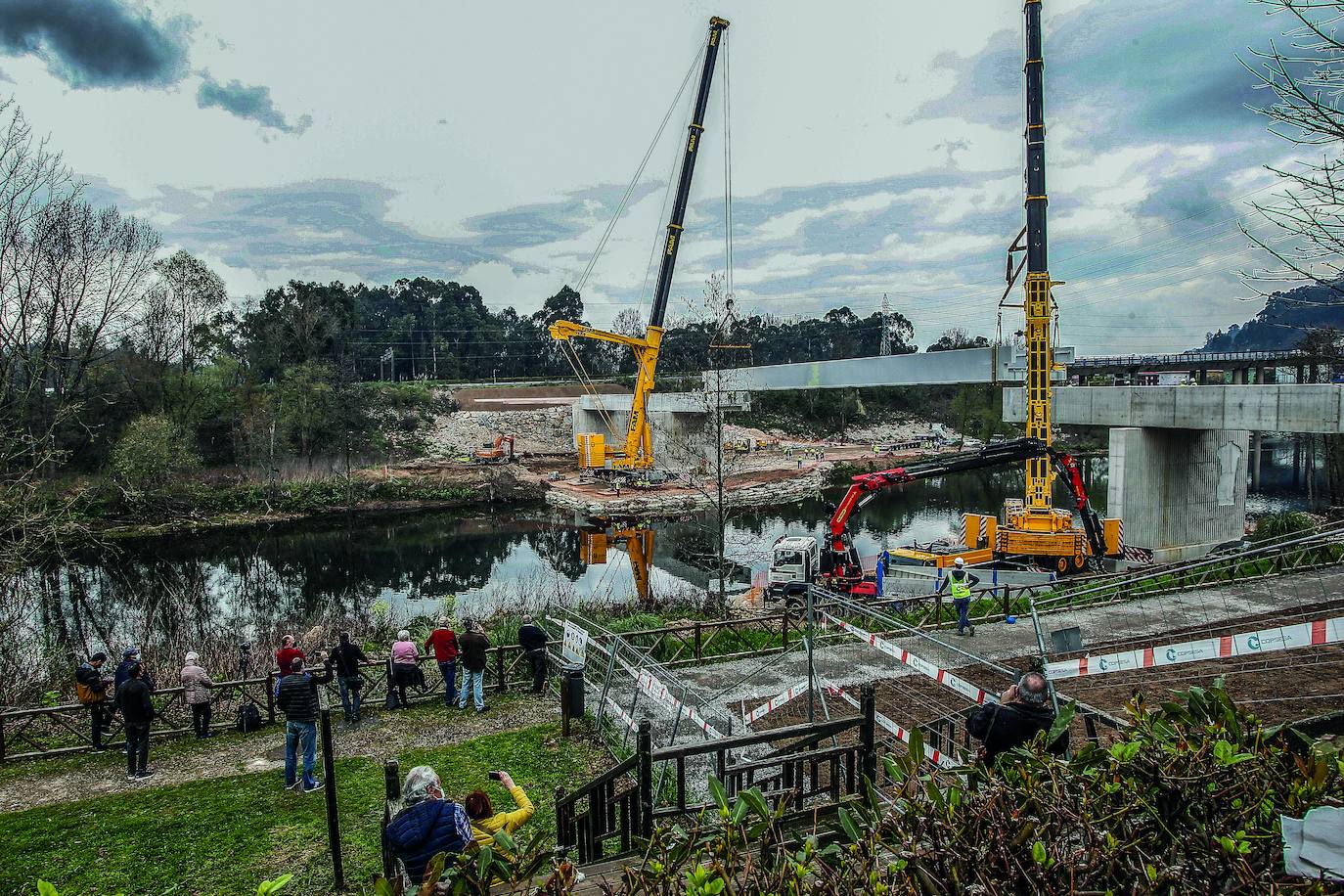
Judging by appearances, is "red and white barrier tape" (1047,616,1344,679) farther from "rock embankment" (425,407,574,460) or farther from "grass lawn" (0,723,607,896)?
"rock embankment" (425,407,574,460)

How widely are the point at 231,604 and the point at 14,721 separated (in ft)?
51.0

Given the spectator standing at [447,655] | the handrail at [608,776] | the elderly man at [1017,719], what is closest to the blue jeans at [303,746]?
the spectator standing at [447,655]

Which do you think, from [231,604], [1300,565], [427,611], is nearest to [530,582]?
[427,611]

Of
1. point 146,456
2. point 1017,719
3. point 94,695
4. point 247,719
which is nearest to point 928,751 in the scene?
point 1017,719

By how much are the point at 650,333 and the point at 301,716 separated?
37504 mm

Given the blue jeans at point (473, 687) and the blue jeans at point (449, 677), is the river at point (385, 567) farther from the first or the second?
the blue jeans at point (473, 687)

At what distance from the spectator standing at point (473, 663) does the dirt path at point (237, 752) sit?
24 cm

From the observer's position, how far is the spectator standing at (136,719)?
10.1 metres

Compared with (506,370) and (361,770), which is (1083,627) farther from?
(506,370)

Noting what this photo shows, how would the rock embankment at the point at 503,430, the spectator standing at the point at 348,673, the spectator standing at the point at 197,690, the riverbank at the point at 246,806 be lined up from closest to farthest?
the riverbank at the point at 246,806 < the spectator standing at the point at 197,690 < the spectator standing at the point at 348,673 < the rock embankment at the point at 503,430

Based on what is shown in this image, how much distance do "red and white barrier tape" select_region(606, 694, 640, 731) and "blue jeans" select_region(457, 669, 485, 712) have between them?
221 cm

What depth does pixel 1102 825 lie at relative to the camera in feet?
9.70

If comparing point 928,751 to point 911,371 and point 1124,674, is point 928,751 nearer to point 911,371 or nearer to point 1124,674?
point 1124,674

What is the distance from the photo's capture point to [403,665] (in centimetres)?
1254
